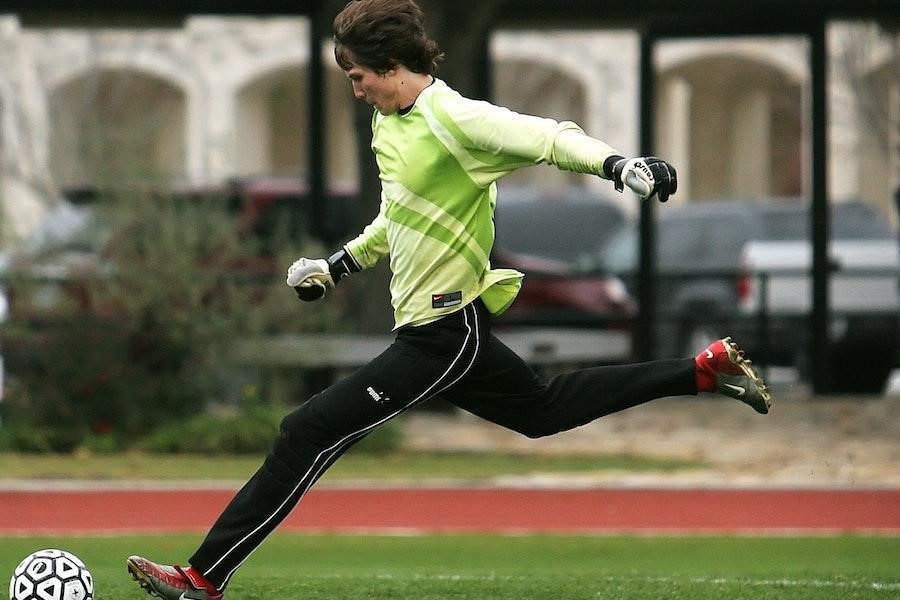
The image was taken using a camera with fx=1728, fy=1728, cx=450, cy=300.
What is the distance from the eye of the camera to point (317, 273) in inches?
220

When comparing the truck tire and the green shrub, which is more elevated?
the green shrub

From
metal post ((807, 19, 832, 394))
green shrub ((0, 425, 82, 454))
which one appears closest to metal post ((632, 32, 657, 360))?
metal post ((807, 19, 832, 394))

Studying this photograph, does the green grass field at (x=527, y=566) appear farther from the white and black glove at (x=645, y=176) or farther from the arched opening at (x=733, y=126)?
the arched opening at (x=733, y=126)

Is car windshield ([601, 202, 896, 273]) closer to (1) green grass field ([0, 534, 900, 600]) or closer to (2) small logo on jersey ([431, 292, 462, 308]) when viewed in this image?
(1) green grass field ([0, 534, 900, 600])

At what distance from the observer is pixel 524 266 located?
1549 cm

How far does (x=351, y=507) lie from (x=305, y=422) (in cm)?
491

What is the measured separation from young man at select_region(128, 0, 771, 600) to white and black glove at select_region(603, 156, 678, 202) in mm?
208

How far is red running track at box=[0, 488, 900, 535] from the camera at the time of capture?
9578 mm

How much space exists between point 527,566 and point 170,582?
3070 millimetres

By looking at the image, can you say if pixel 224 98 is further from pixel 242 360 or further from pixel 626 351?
pixel 242 360

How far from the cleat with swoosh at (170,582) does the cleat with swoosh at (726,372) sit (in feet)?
5.48

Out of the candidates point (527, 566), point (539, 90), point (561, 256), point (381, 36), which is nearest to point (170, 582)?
point (381, 36)

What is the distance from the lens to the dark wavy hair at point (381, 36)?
200 inches

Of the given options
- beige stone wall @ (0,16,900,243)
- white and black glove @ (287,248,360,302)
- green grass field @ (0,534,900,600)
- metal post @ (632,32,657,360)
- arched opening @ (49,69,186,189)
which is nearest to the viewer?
white and black glove @ (287,248,360,302)
